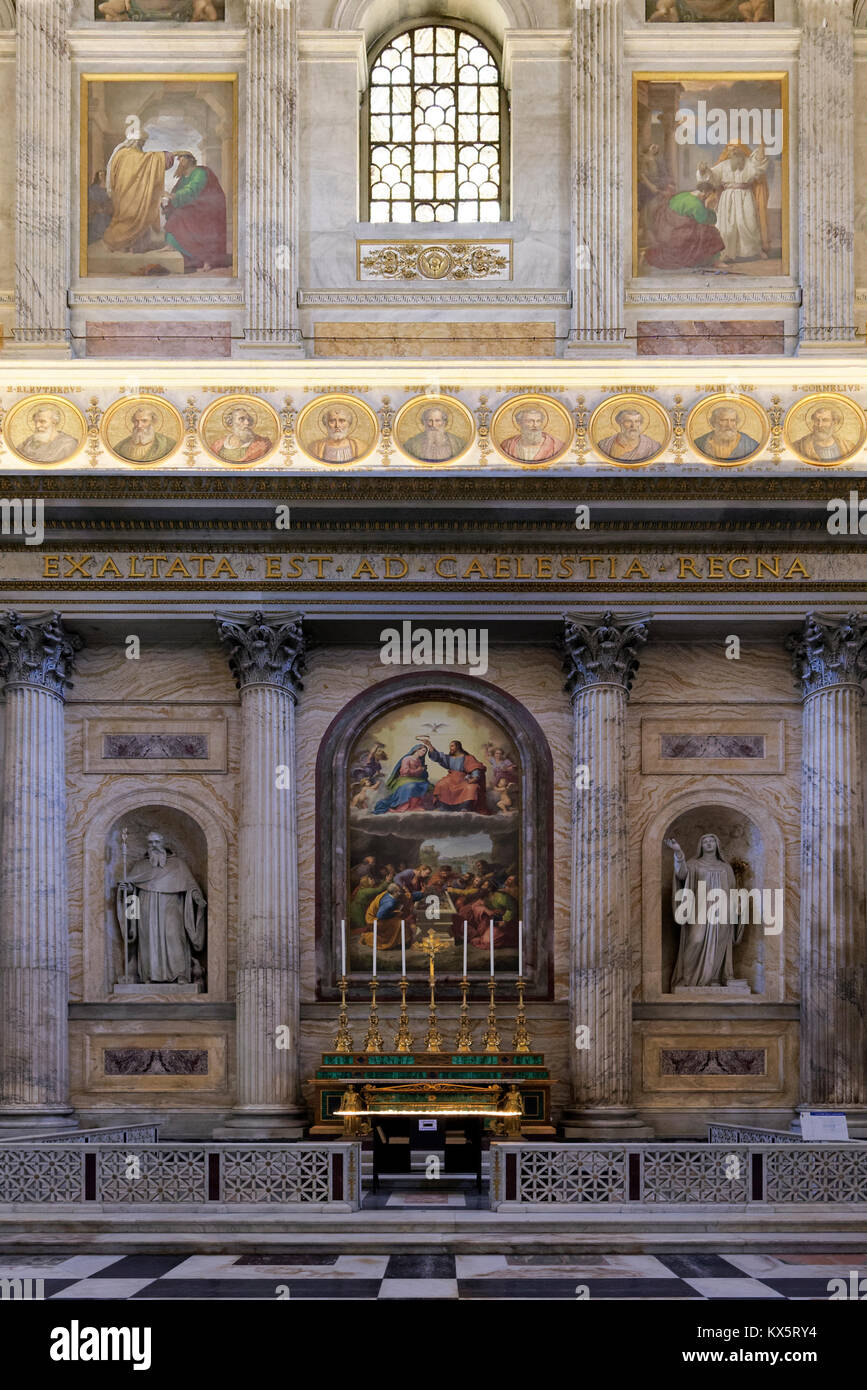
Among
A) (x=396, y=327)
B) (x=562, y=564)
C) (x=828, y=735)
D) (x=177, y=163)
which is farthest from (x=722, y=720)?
(x=177, y=163)

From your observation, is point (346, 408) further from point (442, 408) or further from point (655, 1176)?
point (655, 1176)

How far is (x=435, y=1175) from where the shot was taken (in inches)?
837

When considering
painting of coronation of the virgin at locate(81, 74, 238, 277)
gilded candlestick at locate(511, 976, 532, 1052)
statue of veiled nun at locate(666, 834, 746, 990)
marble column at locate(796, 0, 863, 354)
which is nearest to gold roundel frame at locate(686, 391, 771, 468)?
marble column at locate(796, 0, 863, 354)

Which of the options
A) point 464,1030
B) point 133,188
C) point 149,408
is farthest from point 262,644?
point 133,188

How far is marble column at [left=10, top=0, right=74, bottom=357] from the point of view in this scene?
24.5 meters

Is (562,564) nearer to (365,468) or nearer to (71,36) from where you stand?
(365,468)

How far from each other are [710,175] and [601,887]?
966cm

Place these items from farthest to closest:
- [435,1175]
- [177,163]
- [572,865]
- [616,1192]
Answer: [177,163] → [572,865] → [435,1175] → [616,1192]

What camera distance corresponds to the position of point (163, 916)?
79.5ft

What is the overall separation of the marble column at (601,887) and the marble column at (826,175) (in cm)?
488

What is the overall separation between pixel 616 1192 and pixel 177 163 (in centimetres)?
1499

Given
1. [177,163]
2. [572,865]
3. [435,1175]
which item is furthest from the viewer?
[177,163]

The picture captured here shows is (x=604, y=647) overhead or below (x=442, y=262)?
below

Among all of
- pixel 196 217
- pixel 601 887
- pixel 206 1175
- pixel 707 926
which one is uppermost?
pixel 196 217
